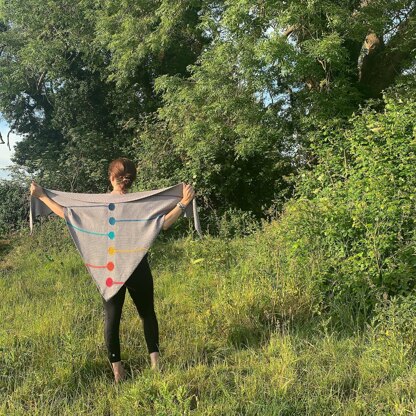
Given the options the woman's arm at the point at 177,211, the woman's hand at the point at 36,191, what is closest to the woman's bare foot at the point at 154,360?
the woman's arm at the point at 177,211

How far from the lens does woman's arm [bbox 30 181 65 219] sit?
382 cm

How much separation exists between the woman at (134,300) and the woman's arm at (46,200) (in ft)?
1.81

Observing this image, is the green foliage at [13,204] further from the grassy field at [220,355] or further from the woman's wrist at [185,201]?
the woman's wrist at [185,201]

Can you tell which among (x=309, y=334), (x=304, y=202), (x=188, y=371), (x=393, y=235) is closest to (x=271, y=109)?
(x=304, y=202)

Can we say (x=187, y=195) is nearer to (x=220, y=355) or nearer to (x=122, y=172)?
(x=122, y=172)

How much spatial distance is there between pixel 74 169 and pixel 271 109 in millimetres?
7400

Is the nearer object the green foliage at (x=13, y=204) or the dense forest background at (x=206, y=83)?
the dense forest background at (x=206, y=83)

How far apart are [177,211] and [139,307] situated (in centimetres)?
87

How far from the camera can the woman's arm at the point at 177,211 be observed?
370 centimetres

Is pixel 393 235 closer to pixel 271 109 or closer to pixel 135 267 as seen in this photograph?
pixel 135 267

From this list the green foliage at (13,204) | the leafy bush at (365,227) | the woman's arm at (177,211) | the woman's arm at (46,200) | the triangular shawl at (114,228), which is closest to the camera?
the triangular shawl at (114,228)

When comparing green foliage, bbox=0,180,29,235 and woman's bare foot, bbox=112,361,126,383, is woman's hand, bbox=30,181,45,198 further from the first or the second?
green foliage, bbox=0,180,29,235

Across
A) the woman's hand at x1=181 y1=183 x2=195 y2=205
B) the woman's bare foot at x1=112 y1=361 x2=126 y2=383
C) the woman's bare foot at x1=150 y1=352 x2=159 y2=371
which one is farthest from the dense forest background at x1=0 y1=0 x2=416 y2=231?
the woman's bare foot at x1=112 y1=361 x2=126 y2=383

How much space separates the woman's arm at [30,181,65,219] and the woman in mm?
552
